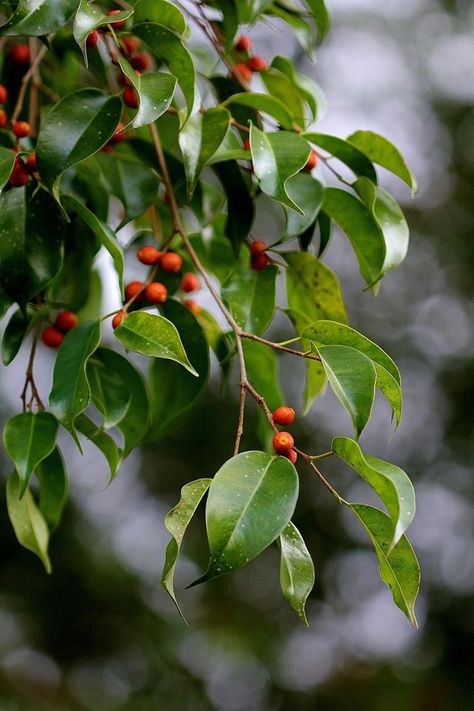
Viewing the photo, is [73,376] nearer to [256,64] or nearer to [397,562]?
[397,562]

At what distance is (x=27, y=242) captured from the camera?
0.71m

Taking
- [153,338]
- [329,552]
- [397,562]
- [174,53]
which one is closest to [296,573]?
[397,562]

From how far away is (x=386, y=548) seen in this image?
597 mm

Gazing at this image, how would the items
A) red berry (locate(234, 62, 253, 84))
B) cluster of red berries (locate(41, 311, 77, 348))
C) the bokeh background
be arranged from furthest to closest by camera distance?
the bokeh background → red berry (locate(234, 62, 253, 84)) → cluster of red berries (locate(41, 311, 77, 348))

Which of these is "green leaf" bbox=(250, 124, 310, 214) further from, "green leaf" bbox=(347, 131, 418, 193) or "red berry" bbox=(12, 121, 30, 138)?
"red berry" bbox=(12, 121, 30, 138)

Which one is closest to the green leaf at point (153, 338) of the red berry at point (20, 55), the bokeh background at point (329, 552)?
the red berry at point (20, 55)

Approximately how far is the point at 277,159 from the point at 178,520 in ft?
0.98

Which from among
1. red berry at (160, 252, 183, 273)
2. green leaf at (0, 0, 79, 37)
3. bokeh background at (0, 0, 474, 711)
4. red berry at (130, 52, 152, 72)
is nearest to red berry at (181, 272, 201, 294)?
red berry at (160, 252, 183, 273)

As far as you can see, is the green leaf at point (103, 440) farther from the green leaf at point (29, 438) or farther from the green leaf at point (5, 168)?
the green leaf at point (5, 168)

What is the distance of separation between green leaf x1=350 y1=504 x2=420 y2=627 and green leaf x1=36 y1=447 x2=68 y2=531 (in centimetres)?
35

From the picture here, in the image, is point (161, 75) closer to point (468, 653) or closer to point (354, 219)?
point (354, 219)

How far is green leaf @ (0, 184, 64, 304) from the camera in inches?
27.5

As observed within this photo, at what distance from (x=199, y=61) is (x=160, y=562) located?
226 cm

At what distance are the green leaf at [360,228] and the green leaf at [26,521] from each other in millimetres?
381
